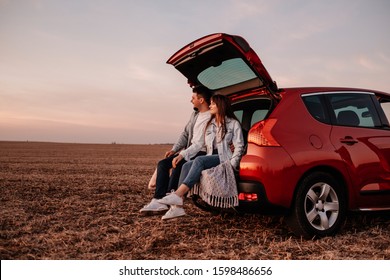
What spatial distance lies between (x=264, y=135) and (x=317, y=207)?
1.05 metres

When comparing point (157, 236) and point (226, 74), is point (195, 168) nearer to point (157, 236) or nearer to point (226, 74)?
point (157, 236)

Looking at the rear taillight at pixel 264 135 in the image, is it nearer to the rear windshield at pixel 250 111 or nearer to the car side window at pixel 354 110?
the rear windshield at pixel 250 111

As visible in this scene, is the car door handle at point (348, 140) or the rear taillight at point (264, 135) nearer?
the rear taillight at point (264, 135)

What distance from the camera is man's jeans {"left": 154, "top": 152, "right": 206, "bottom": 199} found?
5.46 m

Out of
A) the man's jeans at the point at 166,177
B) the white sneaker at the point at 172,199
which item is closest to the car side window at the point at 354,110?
the man's jeans at the point at 166,177

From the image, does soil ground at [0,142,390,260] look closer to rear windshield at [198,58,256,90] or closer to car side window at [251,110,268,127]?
car side window at [251,110,268,127]

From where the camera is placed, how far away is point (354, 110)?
5.52 metres

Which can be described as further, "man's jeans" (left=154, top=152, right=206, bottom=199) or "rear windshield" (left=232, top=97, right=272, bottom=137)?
"rear windshield" (left=232, top=97, right=272, bottom=137)

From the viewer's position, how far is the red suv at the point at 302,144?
458 cm

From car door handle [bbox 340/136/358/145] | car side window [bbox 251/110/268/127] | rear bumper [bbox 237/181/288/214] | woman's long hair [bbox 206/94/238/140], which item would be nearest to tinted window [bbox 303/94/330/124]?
car door handle [bbox 340/136/358/145]

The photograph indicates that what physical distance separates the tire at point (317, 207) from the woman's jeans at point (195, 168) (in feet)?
3.56

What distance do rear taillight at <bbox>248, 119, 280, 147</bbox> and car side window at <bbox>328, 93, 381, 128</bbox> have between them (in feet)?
3.18
